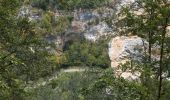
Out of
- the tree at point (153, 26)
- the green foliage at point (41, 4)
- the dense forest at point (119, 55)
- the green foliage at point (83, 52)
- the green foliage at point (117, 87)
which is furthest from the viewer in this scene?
the green foliage at point (41, 4)

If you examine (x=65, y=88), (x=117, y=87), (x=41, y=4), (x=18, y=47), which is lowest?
(x=65, y=88)

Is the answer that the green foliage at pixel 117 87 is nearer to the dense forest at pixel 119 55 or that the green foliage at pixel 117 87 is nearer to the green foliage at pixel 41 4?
the dense forest at pixel 119 55

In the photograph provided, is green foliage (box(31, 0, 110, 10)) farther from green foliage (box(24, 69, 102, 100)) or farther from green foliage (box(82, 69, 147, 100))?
green foliage (box(82, 69, 147, 100))

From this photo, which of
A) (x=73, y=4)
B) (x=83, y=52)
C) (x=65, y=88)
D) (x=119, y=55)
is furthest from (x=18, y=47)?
(x=73, y=4)

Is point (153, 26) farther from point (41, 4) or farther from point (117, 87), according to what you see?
point (41, 4)

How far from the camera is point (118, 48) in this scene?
8188cm

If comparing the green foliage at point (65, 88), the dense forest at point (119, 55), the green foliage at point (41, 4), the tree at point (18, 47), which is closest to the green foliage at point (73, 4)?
the green foliage at point (41, 4)

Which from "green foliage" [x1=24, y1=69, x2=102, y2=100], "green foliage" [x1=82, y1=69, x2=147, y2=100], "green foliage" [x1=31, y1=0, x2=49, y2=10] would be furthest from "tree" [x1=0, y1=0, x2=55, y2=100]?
"green foliage" [x1=31, y1=0, x2=49, y2=10]

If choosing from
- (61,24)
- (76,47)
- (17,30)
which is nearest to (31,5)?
(61,24)

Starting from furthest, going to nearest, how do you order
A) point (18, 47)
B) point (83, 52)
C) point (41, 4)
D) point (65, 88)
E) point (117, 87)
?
point (41, 4)
point (83, 52)
point (65, 88)
point (18, 47)
point (117, 87)

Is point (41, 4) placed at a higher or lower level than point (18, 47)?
lower

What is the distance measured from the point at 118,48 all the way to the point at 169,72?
2626 inches

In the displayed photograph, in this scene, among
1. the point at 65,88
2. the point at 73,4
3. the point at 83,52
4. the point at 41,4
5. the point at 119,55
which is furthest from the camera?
the point at 41,4

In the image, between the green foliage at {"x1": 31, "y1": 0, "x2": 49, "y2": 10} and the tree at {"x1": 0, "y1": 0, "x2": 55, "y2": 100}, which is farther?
the green foliage at {"x1": 31, "y1": 0, "x2": 49, "y2": 10}
